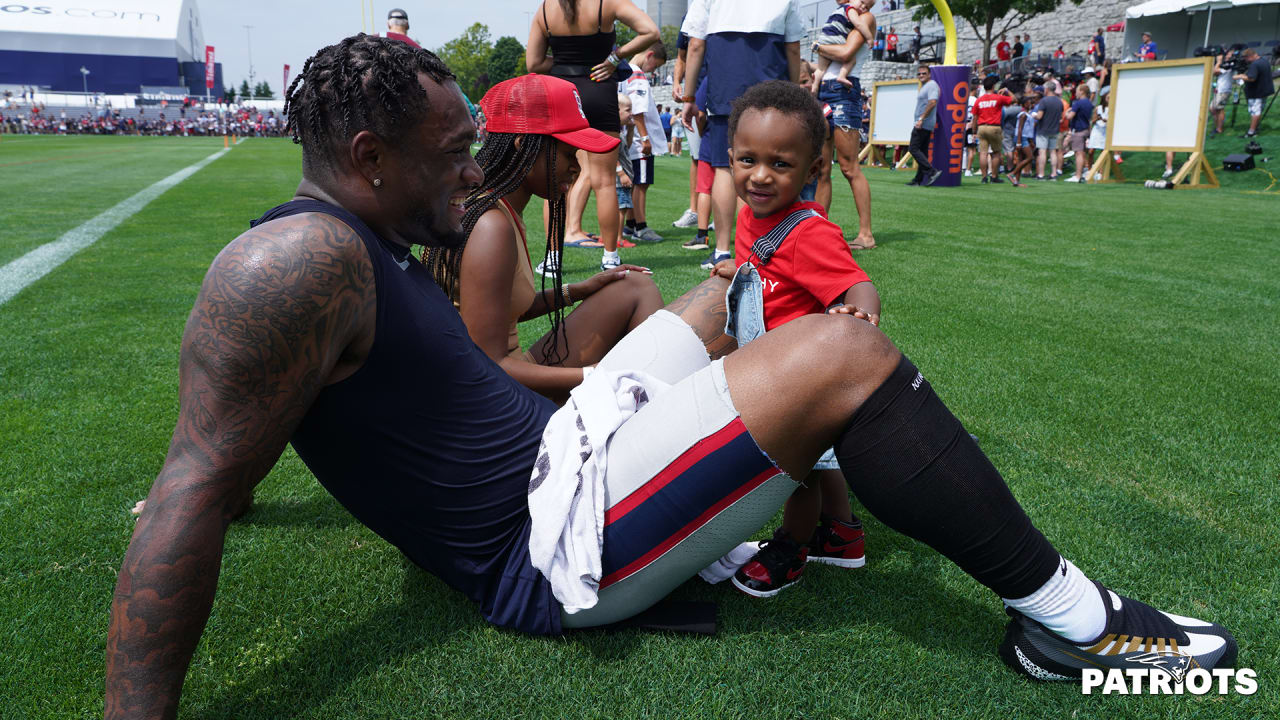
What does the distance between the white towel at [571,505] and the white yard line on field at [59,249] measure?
16.9 feet

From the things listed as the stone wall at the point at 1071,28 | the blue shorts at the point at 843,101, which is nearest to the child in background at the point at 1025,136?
the blue shorts at the point at 843,101

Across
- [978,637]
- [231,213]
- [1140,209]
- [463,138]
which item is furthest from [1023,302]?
[231,213]

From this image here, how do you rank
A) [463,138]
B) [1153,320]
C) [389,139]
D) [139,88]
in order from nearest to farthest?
[389,139], [463,138], [1153,320], [139,88]

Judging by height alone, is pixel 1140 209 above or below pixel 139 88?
below

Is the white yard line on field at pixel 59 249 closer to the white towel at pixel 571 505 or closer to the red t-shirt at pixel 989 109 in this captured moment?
the white towel at pixel 571 505

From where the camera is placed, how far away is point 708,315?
2.59 m

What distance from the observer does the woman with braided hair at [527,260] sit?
2.29 meters

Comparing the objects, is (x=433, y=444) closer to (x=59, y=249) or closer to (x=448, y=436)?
(x=448, y=436)

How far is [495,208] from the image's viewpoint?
2326 millimetres

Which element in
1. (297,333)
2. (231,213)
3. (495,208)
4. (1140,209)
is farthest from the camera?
(1140,209)

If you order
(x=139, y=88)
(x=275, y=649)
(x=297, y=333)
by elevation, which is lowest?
(x=275, y=649)

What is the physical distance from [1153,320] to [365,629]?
5.05 meters

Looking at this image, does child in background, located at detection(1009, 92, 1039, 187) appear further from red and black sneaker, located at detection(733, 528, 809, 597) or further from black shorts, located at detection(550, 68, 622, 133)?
red and black sneaker, located at detection(733, 528, 809, 597)

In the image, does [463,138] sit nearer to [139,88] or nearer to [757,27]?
[757,27]
